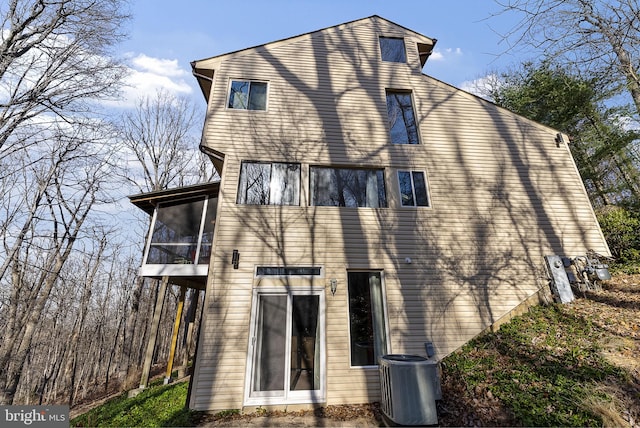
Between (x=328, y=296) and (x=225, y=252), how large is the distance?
104 inches

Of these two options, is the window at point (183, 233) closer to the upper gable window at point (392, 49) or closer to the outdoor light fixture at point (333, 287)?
the outdoor light fixture at point (333, 287)

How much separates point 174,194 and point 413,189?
267 inches

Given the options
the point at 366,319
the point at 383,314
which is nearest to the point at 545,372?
the point at 383,314

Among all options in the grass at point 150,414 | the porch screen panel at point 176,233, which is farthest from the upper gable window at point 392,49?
the grass at point 150,414

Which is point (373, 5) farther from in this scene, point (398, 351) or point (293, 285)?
point (398, 351)

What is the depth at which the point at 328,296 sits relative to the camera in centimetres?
614

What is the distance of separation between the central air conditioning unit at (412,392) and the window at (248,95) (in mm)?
7416

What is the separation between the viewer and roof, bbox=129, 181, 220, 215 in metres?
7.41

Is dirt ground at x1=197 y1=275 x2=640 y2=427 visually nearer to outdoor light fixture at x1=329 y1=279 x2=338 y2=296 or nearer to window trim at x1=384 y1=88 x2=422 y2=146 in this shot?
outdoor light fixture at x1=329 y1=279 x2=338 y2=296

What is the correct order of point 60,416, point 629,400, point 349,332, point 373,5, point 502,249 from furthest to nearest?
1. point 373,5
2. point 502,249
3. point 349,332
4. point 60,416
5. point 629,400

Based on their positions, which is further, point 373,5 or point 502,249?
point 373,5

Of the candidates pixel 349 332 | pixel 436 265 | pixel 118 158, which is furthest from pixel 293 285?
pixel 118 158

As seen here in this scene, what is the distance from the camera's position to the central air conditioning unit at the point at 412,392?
4.22 metres

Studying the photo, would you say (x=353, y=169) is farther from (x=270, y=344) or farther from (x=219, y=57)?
(x=219, y=57)
